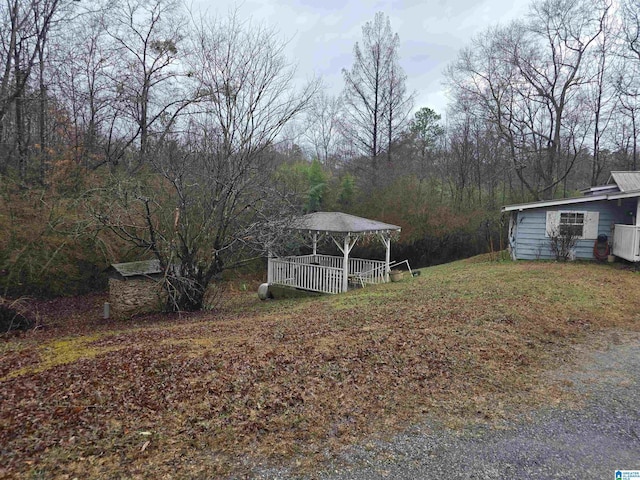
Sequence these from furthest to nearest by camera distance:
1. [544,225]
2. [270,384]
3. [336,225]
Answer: [544,225]
[336,225]
[270,384]

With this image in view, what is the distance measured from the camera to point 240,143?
9.80 m

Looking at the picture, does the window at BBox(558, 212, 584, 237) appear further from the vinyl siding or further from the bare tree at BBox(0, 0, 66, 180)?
the bare tree at BBox(0, 0, 66, 180)

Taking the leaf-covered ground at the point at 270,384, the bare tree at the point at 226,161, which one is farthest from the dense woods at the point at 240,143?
the leaf-covered ground at the point at 270,384

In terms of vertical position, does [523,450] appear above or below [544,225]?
below

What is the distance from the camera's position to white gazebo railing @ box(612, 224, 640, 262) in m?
10.8

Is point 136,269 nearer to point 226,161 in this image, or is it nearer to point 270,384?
point 226,161

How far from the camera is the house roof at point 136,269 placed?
9633 millimetres

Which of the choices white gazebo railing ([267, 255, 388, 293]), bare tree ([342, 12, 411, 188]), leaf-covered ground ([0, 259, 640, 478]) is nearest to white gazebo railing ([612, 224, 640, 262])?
leaf-covered ground ([0, 259, 640, 478])

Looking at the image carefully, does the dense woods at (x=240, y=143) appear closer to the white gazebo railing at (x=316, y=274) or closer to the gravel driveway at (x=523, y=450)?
the white gazebo railing at (x=316, y=274)

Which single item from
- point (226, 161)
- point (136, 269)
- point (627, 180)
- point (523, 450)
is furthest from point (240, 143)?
point (627, 180)

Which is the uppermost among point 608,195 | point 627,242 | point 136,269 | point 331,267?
point 608,195

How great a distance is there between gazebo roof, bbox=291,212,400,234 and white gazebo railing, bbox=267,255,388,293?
122cm

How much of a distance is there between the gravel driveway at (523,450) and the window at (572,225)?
34.5 ft

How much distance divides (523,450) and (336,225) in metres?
9.59
